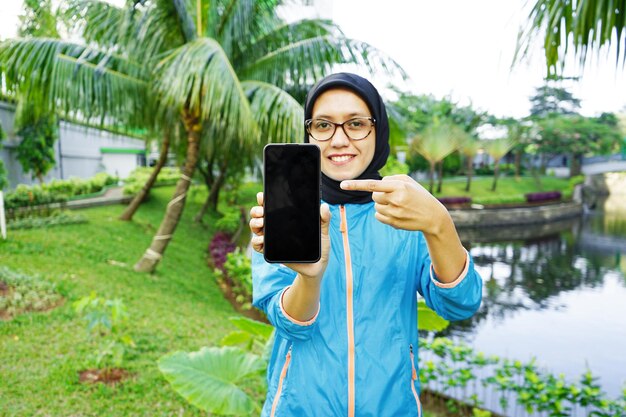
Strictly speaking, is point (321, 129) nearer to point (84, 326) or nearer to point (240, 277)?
point (84, 326)

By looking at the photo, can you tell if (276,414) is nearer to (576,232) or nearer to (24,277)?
(24,277)

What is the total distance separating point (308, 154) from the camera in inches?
39.1

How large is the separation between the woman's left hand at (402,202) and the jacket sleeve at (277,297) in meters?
0.35

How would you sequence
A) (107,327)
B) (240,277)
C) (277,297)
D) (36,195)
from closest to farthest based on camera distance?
(277,297) → (107,327) → (240,277) → (36,195)

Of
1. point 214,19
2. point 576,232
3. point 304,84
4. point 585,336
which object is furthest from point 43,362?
point 576,232

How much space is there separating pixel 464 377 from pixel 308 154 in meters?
3.40

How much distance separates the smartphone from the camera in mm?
994

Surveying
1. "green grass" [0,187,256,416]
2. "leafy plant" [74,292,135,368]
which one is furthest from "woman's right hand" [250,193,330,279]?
"leafy plant" [74,292,135,368]

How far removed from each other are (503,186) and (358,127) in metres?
28.8

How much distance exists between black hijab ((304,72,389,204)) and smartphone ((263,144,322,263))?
307 millimetres

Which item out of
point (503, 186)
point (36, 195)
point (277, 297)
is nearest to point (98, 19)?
point (36, 195)

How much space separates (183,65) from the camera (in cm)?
541

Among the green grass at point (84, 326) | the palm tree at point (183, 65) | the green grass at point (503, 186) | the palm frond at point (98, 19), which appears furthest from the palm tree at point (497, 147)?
the palm frond at point (98, 19)

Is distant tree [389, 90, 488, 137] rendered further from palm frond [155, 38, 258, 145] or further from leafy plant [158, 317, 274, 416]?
leafy plant [158, 317, 274, 416]
